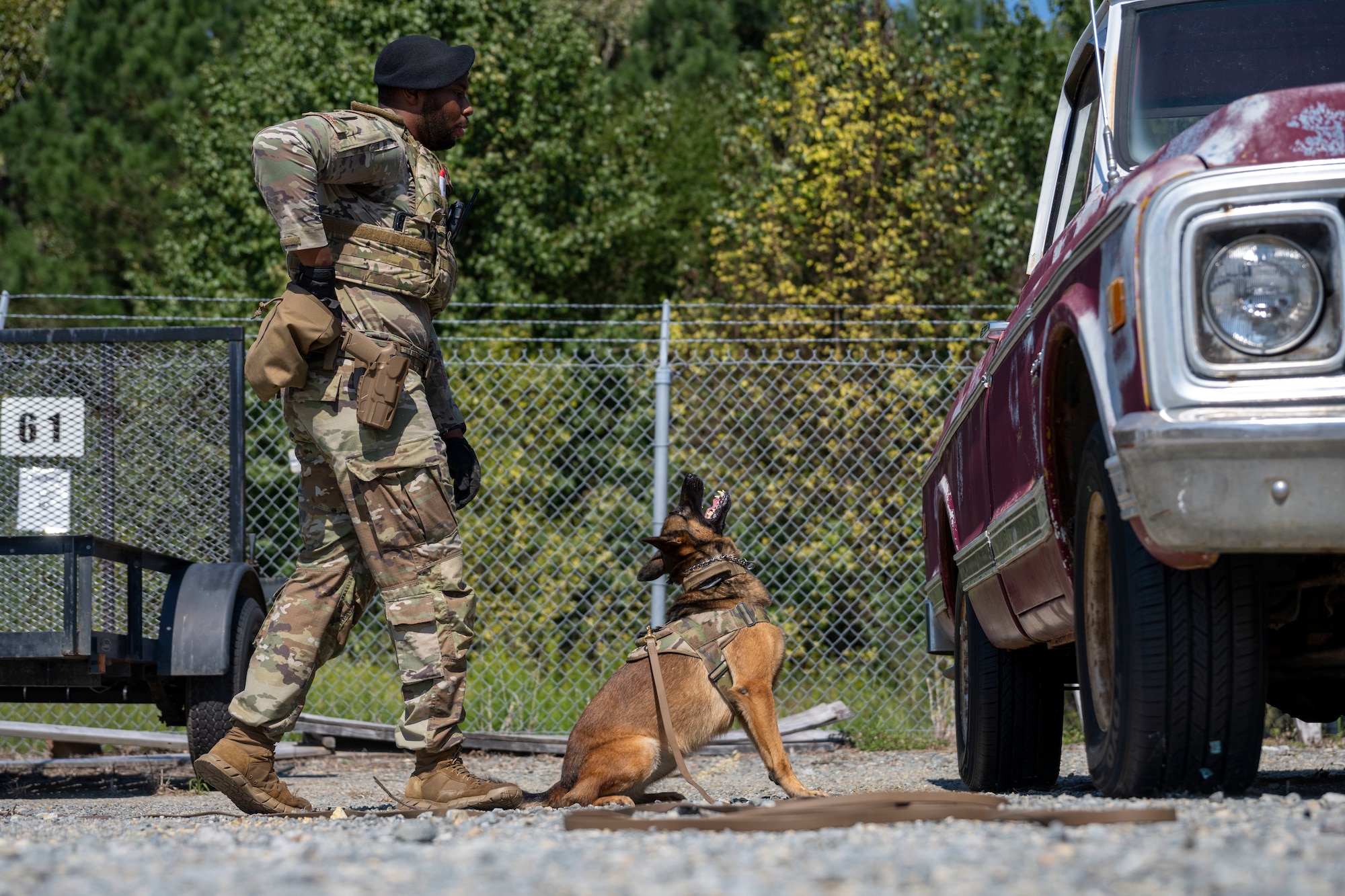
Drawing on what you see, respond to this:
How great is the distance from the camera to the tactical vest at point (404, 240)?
3832mm

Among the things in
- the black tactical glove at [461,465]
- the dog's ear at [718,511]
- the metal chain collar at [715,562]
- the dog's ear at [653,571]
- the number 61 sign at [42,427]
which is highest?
the number 61 sign at [42,427]

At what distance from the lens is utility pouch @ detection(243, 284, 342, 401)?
11.9 feet

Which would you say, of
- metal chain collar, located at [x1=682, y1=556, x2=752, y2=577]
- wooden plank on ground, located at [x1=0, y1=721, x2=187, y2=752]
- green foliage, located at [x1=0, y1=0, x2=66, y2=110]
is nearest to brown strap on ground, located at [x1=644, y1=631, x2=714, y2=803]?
metal chain collar, located at [x1=682, y1=556, x2=752, y2=577]

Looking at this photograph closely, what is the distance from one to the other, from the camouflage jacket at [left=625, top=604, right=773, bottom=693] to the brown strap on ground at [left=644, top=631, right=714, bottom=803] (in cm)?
7

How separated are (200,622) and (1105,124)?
3882mm

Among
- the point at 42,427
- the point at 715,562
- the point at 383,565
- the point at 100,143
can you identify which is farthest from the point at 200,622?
the point at 100,143

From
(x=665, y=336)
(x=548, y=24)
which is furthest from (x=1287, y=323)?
(x=548, y=24)

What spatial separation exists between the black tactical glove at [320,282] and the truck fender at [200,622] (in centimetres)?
197

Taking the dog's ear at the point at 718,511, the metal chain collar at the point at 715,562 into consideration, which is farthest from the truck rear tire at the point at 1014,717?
the dog's ear at the point at 718,511

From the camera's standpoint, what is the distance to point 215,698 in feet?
17.0

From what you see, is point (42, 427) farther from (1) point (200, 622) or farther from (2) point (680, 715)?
(2) point (680, 715)

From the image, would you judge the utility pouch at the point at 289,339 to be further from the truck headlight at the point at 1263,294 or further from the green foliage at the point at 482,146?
the green foliage at the point at 482,146

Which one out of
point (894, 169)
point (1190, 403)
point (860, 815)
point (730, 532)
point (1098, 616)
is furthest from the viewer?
point (894, 169)

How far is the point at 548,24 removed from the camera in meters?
19.8
